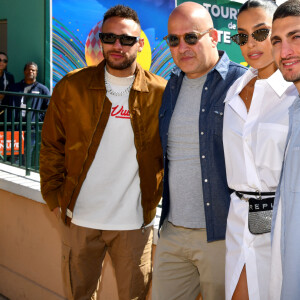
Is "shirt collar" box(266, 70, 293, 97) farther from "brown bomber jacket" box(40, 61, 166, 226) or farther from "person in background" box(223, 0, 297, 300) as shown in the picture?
"brown bomber jacket" box(40, 61, 166, 226)

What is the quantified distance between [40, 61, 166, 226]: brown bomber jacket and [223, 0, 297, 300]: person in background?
731 mm

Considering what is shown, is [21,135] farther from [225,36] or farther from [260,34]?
[225,36]

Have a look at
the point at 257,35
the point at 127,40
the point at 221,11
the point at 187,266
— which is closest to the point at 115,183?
the point at 187,266

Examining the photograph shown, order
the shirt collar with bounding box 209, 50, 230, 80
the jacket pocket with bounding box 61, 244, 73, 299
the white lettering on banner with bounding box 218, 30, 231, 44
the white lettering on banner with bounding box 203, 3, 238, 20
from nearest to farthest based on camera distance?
the shirt collar with bounding box 209, 50, 230, 80 < the jacket pocket with bounding box 61, 244, 73, 299 < the white lettering on banner with bounding box 203, 3, 238, 20 < the white lettering on banner with bounding box 218, 30, 231, 44

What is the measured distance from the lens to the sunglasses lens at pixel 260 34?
91.6 inches

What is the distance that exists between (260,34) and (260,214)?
0.86 m

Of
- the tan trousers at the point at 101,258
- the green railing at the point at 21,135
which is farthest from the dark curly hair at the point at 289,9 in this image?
the green railing at the point at 21,135

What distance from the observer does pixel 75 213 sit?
3074mm

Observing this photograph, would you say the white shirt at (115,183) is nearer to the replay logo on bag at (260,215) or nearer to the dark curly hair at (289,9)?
the replay logo on bag at (260,215)

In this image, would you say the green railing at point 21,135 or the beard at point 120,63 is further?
the green railing at point 21,135

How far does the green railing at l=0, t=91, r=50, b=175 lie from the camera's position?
4.79 metres

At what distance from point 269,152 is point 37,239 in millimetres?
3011

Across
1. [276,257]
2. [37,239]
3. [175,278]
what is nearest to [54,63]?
[37,239]

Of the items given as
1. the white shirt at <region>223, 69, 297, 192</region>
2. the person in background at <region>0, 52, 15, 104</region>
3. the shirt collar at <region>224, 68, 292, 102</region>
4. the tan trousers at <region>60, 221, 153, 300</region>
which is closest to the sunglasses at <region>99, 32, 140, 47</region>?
the shirt collar at <region>224, 68, 292, 102</region>
